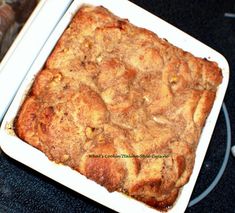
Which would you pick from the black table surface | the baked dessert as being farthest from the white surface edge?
the black table surface

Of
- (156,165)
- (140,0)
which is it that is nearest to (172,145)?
(156,165)

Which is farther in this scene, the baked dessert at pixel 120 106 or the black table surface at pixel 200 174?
the black table surface at pixel 200 174

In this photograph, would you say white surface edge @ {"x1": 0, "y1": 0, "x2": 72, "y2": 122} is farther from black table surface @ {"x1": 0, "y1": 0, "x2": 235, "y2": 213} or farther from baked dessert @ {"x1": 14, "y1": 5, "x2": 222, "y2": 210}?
black table surface @ {"x1": 0, "y1": 0, "x2": 235, "y2": 213}

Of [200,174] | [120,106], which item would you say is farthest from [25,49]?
[200,174]

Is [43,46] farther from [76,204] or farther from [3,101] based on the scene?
[76,204]

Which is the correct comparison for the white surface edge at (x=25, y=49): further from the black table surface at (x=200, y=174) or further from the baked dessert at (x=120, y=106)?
the black table surface at (x=200, y=174)

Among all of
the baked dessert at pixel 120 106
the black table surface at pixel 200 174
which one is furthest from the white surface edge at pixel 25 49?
the black table surface at pixel 200 174

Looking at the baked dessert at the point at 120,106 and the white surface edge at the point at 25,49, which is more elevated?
the white surface edge at the point at 25,49
